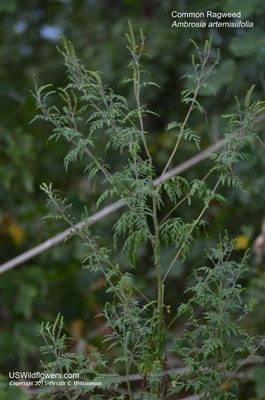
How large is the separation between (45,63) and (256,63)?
1.27 metres

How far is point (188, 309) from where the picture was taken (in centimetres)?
74

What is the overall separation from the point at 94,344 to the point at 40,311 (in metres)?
0.30

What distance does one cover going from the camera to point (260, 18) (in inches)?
68.2

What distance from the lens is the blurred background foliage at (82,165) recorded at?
178cm

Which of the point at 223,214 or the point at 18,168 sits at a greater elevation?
the point at 18,168

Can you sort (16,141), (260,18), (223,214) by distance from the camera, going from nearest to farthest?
1. (260,18)
2. (16,141)
3. (223,214)

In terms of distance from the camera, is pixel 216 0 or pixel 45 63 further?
pixel 45 63

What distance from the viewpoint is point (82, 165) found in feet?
8.39

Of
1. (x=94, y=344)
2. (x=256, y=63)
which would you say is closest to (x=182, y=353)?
(x=94, y=344)

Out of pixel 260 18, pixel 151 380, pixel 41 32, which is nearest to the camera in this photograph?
pixel 151 380

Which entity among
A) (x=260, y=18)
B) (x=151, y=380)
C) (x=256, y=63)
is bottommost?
(x=151, y=380)

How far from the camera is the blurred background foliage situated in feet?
5.85

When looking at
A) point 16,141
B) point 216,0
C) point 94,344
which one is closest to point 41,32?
point 16,141

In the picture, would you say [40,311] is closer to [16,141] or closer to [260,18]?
[16,141]
